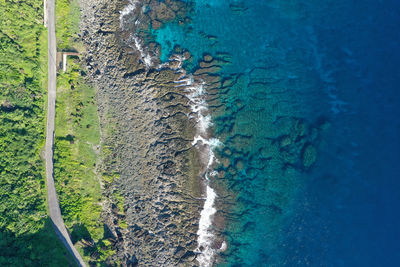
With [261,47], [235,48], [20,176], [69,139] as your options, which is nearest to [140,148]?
[69,139]

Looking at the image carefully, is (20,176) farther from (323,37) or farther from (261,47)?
(323,37)

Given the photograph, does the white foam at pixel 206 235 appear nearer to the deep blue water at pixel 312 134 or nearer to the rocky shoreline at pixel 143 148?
the rocky shoreline at pixel 143 148

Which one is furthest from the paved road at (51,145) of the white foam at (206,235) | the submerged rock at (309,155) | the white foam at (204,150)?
the submerged rock at (309,155)

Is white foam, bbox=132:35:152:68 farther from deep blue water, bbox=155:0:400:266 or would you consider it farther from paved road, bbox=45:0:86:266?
deep blue water, bbox=155:0:400:266

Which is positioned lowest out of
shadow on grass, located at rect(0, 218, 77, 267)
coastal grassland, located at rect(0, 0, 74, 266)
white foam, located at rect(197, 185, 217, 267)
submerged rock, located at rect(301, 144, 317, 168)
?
white foam, located at rect(197, 185, 217, 267)

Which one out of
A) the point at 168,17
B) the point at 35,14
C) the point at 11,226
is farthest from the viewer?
the point at 168,17

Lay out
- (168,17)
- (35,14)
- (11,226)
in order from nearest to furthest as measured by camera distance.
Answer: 1. (11,226)
2. (35,14)
3. (168,17)

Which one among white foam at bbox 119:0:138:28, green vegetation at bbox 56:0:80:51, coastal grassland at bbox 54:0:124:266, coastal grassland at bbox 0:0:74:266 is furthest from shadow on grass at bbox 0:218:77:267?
white foam at bbox 119:0:138:28

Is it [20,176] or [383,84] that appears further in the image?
[383,84]
